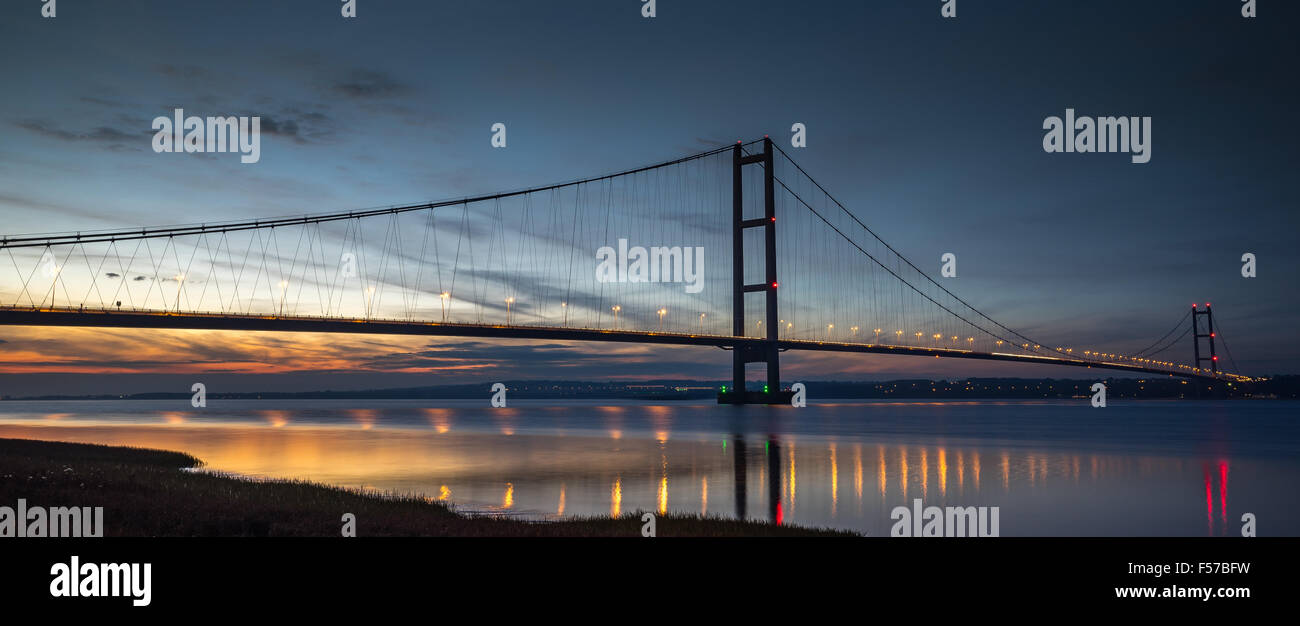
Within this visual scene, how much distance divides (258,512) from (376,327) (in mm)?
55028

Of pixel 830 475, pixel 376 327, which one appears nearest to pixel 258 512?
pixel 830 475

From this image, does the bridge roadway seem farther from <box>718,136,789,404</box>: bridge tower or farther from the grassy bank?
the grassy bank

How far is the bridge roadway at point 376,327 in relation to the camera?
5450 cm

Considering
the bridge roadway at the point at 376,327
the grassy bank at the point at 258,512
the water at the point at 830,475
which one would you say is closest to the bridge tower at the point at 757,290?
the bridge roadway at the point at 376,327

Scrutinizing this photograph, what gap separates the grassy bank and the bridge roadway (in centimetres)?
4477

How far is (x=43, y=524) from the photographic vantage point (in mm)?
10875

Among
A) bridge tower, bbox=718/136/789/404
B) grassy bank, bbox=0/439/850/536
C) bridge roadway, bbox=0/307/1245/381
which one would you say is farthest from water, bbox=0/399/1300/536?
bridge tower, bbox=718/136/789/404

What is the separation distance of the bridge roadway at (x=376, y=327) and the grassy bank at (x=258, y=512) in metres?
44.8
